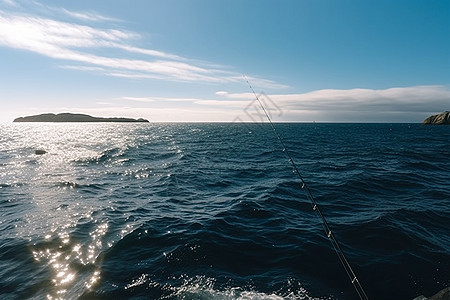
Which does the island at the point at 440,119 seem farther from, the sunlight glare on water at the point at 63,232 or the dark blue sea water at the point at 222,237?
the sunlight glare on water at the point at 63,232

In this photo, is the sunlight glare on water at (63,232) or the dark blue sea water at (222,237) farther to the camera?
the sunlight glare on water at (63,232)

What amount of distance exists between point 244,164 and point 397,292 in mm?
20143

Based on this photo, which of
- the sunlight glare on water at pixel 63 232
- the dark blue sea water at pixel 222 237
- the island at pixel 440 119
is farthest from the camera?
the island at pixel 440 119

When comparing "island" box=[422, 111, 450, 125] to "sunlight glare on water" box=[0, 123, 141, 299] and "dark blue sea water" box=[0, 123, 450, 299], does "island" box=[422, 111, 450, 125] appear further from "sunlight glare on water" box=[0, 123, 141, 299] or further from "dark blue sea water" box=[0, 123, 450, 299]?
"sunlight glare on water" box=[0, 123, 141, 299]

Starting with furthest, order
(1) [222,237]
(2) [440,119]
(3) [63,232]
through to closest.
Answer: (2) [440,119], (3) [63,232], (1) [222,237]

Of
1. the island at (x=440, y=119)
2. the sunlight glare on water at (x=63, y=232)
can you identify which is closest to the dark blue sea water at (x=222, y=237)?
the sunlight glare on water at (x=63, y=232)

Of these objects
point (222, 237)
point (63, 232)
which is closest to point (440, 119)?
point (222, 237)

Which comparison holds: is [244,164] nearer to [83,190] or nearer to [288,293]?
Answer: [83,190]

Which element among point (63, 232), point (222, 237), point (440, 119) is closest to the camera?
point (222, 237)

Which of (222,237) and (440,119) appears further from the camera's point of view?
(440,119)

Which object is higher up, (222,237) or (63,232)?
(222,237)

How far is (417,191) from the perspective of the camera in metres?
15.7

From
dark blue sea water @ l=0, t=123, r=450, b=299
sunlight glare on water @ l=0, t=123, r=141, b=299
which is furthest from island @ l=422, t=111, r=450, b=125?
sunlight glare on water @ l=0, t=123, r=141, b=299

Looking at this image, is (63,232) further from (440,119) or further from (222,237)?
(440,119)
